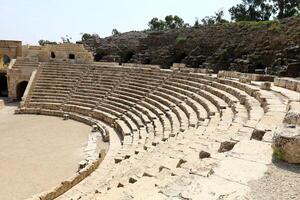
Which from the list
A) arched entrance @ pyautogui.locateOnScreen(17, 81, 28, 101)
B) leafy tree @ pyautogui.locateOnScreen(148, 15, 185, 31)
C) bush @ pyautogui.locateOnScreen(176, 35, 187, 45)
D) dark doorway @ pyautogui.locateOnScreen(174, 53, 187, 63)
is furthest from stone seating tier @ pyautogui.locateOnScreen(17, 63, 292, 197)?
leafy tree @ pyautogui.locateOnScreen(148, 15, 185, 31)

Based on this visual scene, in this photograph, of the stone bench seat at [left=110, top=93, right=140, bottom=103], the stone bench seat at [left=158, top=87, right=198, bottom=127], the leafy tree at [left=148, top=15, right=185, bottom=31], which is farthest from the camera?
the leafy tree at [left=148, top=15, right=185, bottom=31]

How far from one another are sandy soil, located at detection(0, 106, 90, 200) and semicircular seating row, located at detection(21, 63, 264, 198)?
70.2 inches

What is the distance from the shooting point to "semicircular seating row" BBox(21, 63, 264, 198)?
10.5 metres

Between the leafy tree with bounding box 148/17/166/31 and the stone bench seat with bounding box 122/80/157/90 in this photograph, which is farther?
the leafy tree with bounding box 148/17/166/31

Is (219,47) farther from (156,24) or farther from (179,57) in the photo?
(156,24)

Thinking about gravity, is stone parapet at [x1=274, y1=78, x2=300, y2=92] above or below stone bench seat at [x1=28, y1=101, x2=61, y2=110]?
above

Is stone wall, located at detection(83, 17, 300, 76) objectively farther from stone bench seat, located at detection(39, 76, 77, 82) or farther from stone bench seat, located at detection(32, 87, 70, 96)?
stone bench seat, located at detection(32, 87, 70, 96)

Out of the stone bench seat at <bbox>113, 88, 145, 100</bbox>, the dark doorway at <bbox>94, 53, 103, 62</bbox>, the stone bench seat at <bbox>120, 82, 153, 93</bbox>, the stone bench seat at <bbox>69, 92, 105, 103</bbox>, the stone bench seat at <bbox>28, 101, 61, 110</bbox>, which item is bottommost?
the stone bench seat at <bbox>28, 101, 61, 110</bbox>

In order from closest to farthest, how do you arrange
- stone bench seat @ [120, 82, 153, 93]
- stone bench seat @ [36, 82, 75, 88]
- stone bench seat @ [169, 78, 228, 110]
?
1. stone bench seat @ [169, 78, 228, 110]
2. stone bench seat @ [120, 82, 153, 93]
3. stone bench seat @ [36, 82, 75, 88]

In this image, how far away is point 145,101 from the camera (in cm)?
1817

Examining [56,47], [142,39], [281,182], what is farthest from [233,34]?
[281,182]

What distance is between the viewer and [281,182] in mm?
4133

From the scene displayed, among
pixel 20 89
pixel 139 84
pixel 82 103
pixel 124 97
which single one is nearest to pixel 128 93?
pixel 124 97

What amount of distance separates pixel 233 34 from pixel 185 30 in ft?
17.4
